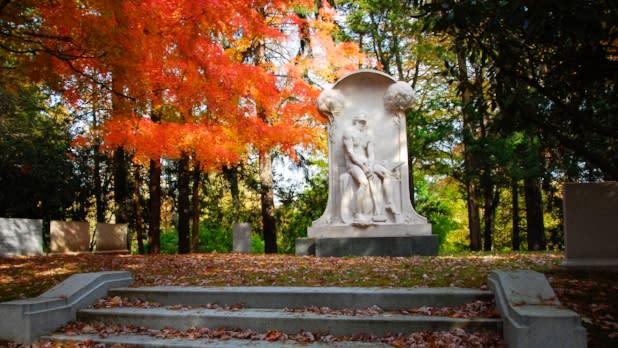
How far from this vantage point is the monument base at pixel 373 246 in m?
11.2

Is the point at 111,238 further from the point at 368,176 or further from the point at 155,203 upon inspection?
the point at 368,176

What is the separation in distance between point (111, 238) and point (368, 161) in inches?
394

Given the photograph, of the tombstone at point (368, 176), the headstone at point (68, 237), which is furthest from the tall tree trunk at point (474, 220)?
the headstone at point (68, 237)

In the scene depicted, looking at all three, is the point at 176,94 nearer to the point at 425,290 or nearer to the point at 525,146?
the point at 425,290

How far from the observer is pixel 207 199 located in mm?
23531

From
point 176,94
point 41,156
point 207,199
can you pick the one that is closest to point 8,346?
point 176,94

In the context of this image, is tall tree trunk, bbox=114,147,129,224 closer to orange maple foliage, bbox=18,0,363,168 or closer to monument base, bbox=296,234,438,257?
orange maple foliage, bbox=18,0,363,168

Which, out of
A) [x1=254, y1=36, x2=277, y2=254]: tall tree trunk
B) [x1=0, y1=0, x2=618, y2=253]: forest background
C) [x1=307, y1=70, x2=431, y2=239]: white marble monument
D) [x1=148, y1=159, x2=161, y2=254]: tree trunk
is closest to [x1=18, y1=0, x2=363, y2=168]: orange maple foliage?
[x1=0, y1=0, x2=618, y2=253]: forest background

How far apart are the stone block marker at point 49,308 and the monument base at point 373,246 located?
5.46 metres

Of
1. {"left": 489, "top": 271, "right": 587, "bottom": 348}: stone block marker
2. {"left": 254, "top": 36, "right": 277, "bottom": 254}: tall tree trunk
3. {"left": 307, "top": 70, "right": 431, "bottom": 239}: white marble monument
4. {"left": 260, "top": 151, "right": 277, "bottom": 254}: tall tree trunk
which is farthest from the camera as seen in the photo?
{"left": 260, "top": 151, "right": 277, "bottom": 254}: tall tree trunk

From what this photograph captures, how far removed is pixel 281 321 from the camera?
5.57 meters

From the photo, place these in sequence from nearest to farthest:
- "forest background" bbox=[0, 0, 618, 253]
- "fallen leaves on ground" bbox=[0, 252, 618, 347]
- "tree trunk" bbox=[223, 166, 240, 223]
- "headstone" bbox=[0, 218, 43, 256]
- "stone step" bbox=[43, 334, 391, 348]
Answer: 1. "stone step" bbox=[43, 334, 391, 348]
2. "fallen leaves on ground" bbox=[0, 252, 618, 347]
3. "forest background" bbox=[0, 0, 618, 253]
4. "headstone" bbox=[0, 218, 43, 256]
5. "tree trunk" bbox=[223, 166, 240, 223]

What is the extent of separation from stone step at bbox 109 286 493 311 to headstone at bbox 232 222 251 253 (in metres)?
8.53

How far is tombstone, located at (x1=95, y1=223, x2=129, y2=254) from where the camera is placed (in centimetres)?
1709
